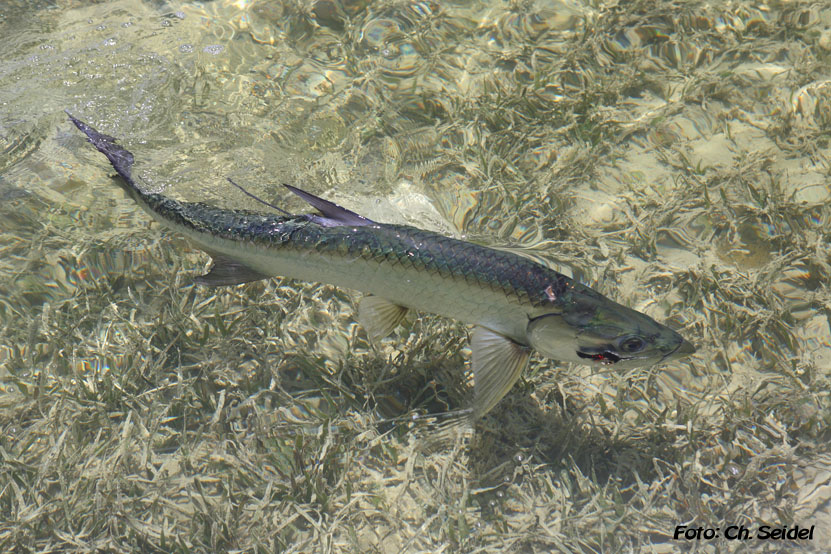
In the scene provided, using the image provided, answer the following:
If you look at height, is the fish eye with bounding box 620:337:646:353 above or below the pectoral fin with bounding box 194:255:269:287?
above

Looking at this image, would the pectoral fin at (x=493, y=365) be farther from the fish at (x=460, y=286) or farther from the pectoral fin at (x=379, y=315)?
the pectoral fin at (x=379, y=315)

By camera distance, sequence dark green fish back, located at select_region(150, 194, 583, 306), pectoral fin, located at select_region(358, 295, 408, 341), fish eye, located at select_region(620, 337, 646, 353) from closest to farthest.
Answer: fish eye, located at select_region(620, 337, 646, 353) → dark green fish back, located at select_region(150, 194, 583, 306) → pectoral fin, located at select_region(358, 295, 408, 341)

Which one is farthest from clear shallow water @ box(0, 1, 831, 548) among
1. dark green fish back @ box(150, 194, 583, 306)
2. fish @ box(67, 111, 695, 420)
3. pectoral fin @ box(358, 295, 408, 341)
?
dark green fish back @ box(150, 194, 583, 306)

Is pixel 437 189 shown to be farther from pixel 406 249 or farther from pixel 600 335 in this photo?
pixel 600 335

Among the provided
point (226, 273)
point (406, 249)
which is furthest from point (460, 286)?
point (226, 273)

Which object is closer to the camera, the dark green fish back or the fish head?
the fish head

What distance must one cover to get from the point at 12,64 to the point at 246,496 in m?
4.62

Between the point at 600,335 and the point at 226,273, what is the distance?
6.16 feet

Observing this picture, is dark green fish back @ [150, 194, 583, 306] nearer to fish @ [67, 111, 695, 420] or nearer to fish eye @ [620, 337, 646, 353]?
fish @ [67, 111, 695, 420]

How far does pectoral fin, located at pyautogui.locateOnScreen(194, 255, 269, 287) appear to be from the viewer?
10.4ft

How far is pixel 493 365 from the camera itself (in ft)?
9.61

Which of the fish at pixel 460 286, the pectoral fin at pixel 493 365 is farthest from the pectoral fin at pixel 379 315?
the pectoral fin at pixel 493 365

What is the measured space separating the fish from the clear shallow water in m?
0.60

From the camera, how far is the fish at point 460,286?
9.12 feet
